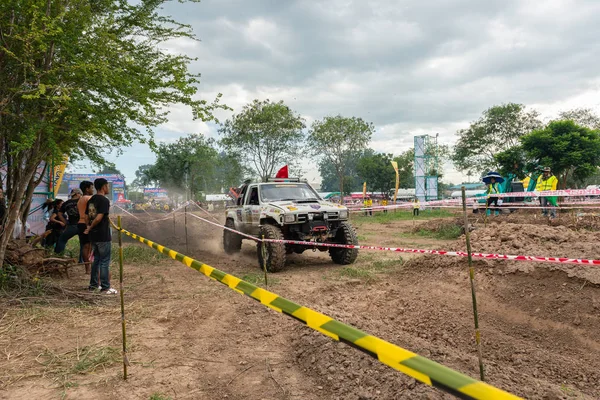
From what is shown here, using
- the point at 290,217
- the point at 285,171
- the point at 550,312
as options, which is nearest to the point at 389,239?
the point at 285,171

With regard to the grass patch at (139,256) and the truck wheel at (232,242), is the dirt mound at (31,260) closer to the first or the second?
the grass patch at (139,256)

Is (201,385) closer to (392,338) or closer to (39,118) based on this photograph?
(392,338)

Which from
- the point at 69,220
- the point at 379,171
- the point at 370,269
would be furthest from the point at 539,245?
the point at 379,171

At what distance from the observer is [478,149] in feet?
111

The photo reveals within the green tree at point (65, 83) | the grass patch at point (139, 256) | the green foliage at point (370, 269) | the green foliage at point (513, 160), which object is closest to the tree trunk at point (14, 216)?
the green tree at point (65, 83)

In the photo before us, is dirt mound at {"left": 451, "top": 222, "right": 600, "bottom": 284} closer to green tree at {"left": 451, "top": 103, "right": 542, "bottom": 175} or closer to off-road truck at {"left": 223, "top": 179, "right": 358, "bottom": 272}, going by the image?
off-road truck at {"left": 223, "top": 179, "right": 358, "bottom": 272}

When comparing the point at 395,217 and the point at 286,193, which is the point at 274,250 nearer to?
the point at 286,193

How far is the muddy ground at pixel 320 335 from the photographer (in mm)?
3064

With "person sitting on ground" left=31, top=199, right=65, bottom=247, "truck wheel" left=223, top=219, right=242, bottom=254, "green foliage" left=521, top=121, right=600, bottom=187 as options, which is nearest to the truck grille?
"truck wheel" left=223, top=219, right=242, bottom=254

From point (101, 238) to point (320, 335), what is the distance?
4.07m

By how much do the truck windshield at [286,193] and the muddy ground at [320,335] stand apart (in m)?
1.76

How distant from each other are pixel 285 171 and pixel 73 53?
8.78 metres

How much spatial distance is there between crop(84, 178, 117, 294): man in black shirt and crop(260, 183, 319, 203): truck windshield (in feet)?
10.8

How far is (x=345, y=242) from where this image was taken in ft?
25.8
